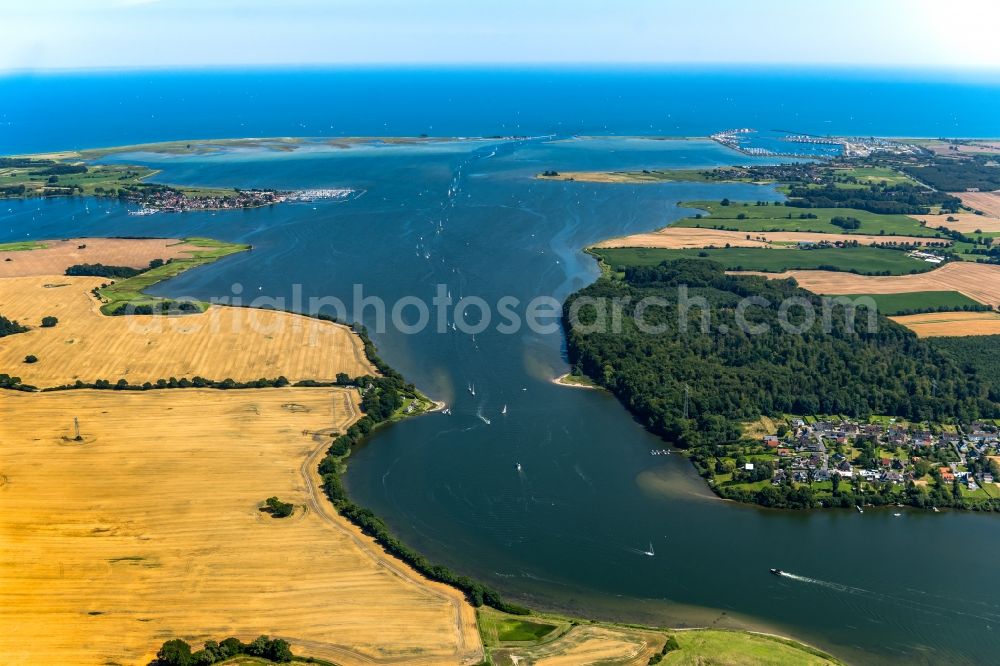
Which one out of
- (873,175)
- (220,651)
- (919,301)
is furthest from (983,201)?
(220,651)

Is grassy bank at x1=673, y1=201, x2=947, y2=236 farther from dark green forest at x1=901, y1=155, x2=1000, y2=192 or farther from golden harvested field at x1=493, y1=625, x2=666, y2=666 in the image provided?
golden harvested field at x1=493, y1=625, x2=666, y2=666

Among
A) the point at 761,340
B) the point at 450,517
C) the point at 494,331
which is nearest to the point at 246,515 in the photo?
the point at 450,517

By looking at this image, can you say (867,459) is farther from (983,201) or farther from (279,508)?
(983,201)

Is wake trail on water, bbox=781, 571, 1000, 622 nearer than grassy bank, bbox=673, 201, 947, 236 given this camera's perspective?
Yes

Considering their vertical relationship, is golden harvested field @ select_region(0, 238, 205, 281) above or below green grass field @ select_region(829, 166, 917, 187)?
below

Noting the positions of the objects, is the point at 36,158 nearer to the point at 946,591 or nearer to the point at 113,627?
the point at 113,627

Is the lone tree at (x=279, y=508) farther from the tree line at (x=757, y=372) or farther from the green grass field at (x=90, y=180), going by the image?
the green grass field at (x=90, y=180)

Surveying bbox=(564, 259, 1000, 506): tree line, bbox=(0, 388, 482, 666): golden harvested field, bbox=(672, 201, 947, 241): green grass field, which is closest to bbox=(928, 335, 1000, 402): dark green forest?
bbox=(564, 259, 1000, 506): tree line
